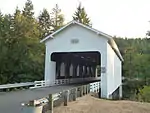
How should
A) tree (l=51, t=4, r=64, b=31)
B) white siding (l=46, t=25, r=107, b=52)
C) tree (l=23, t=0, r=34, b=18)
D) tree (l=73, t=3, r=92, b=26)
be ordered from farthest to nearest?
tree (l=73, t=3, r=92, b=26), tree (l=51, t=4, r=64, b=31), tree (l=23, t=0, r=34, b=18), white siding (l=46, t=25, r=107, b=52)

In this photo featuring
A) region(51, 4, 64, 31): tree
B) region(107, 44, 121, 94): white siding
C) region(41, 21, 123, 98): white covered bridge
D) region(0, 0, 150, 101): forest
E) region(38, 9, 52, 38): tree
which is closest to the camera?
region(41, 21, 123, 98): white covered bridge

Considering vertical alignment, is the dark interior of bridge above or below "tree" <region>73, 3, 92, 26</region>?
below

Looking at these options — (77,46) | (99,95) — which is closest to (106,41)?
(77,46)

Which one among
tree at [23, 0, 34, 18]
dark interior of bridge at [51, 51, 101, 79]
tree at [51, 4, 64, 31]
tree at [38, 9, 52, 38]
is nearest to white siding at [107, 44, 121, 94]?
dark interior of bridge at [51, 51, 101, 79]

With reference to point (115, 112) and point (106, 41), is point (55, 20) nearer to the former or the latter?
point (106, 41)

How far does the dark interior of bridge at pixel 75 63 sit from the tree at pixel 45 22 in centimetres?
1518

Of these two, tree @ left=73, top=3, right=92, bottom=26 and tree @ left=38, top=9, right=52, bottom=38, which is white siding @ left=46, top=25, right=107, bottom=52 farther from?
tree @ left=73, top=3, right=92, bottom=26

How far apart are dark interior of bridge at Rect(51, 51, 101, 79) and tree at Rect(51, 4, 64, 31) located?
13.8 meters

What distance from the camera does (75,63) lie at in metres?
38.1

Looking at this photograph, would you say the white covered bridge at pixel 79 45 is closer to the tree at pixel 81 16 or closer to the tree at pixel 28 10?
the tree at pixel 28 10

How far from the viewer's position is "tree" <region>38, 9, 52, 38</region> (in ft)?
195

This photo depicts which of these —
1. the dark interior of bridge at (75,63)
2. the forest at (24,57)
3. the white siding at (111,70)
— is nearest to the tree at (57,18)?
the forest at (24,57)

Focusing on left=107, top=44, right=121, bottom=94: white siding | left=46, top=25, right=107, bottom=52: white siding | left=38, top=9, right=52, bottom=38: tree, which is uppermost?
left=38, top=9, right=52, bottom=38: tree

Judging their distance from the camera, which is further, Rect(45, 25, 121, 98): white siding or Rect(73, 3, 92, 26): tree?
Rect(73, 3, 92, 26): tree
